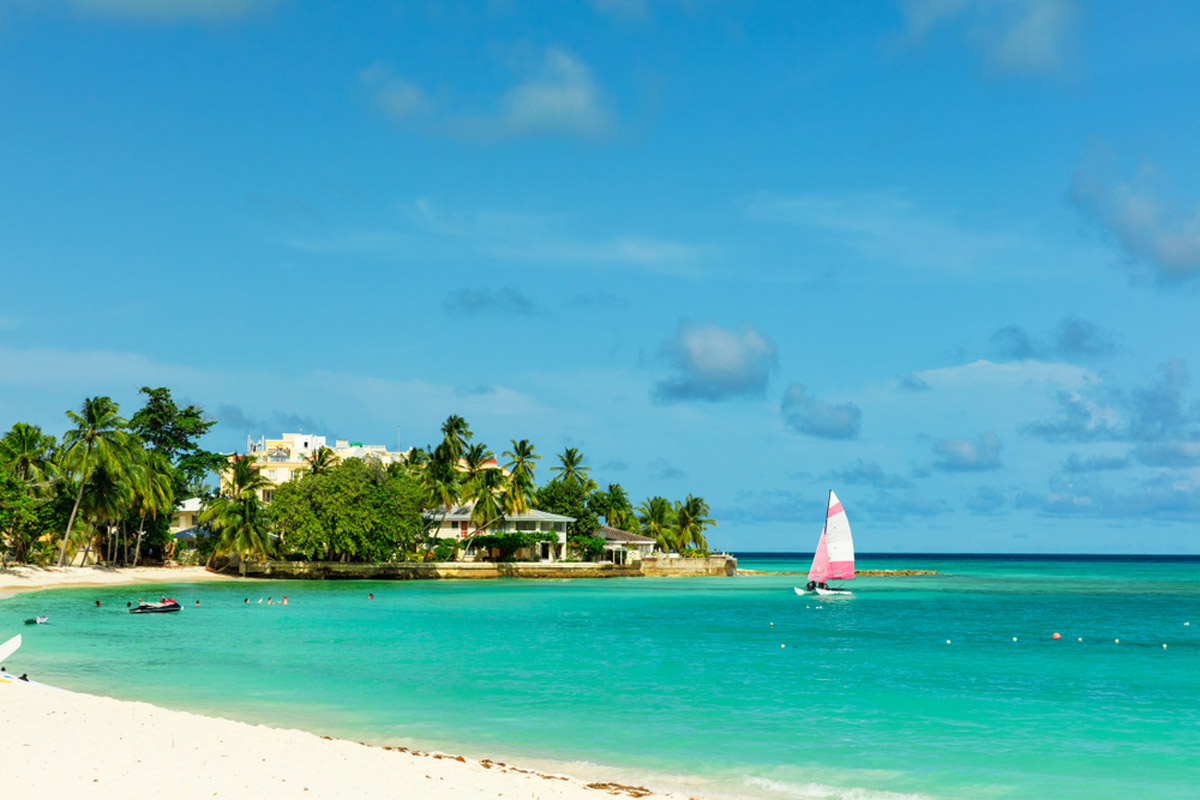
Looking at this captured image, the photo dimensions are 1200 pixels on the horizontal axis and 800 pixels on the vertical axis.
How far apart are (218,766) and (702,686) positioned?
16.4m

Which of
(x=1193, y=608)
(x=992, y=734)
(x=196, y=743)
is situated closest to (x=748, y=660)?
(x=992, y=734)

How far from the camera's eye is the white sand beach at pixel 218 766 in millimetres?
13477

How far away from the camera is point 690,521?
Result: 133 meters

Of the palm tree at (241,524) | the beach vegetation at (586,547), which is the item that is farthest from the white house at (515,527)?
the palm tree at (241,524)

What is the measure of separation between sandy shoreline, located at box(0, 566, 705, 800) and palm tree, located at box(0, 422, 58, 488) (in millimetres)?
61378

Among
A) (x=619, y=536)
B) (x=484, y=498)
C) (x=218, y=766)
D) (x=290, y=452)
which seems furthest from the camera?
(x=290, y=452)

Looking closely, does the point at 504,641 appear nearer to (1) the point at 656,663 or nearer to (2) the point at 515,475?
(1) the point at 656,663

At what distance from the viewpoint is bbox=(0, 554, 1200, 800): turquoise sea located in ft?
61.2

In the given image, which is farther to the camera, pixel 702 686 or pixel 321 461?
pixel 321 461

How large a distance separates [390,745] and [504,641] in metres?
21.4

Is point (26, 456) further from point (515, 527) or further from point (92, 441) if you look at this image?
point (515, 527)

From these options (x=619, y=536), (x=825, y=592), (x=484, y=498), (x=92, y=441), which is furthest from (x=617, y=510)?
(x=92, y=441)

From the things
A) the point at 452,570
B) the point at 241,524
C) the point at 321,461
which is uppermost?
the point at 321,461

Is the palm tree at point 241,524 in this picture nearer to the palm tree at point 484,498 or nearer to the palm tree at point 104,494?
the palm tree at point 104,494
